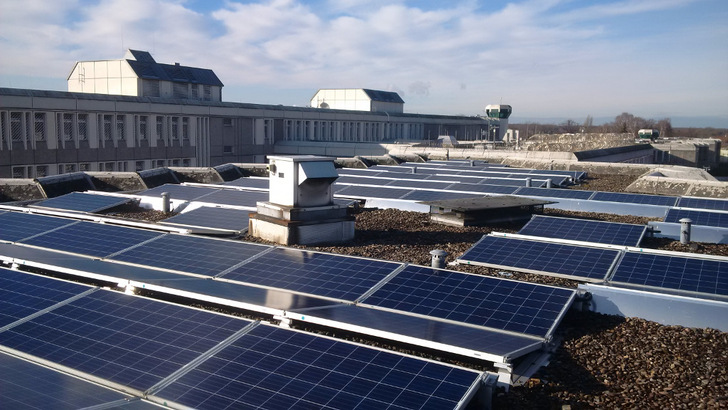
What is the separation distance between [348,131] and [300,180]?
52720 millimetres

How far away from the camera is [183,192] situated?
25344 mm

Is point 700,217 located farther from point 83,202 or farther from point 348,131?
point 348,131

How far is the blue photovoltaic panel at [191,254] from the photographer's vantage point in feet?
43.2

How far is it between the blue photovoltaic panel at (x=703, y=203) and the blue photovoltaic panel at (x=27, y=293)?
73.9ft

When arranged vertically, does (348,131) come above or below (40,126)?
above

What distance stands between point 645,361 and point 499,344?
8.57ft

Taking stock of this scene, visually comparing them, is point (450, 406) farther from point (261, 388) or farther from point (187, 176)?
point (187, 176)

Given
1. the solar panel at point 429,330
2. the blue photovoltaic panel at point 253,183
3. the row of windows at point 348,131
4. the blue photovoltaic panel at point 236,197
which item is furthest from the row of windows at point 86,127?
the solar panel at point 429,330

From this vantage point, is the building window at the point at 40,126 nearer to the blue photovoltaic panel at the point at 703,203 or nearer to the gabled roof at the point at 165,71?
the gabled roof at the point at 165,71

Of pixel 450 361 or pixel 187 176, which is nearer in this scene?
pixel 450 361

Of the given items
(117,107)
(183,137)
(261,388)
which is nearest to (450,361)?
(261,388)

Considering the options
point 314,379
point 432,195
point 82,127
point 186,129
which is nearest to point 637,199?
point 432,195

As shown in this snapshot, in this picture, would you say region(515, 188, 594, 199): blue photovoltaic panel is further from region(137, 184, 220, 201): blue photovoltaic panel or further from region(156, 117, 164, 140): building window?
region(156, 117, 164, 140): building window

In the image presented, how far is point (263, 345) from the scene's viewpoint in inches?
332
